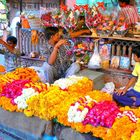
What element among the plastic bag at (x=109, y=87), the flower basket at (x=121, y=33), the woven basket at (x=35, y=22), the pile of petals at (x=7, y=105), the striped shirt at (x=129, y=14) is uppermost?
the striped shirt at (x=129, y=14)

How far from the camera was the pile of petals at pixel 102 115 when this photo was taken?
2021 mm

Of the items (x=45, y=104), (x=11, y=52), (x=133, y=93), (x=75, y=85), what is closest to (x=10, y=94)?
(x=45, y=104)

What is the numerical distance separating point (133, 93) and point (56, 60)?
3.62ft

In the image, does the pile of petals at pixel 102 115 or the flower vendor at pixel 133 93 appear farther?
the flower vendor at pixel 133 93

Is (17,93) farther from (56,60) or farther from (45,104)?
(56,60)

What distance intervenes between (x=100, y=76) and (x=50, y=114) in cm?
142

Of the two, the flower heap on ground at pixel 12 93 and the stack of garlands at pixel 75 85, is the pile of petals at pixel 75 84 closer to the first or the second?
the stack of garlands at pixel 75 85

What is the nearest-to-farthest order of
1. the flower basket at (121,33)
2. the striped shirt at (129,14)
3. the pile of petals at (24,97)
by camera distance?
1. the pile of petals at (24,97)
2. the flower basket at (121,33)
3. the striped shirt at (129,14)

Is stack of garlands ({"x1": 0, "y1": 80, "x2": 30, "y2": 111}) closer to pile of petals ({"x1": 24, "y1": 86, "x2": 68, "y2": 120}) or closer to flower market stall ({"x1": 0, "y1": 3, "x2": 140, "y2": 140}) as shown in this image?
flower market stall ({"x1": 0, "y1": 3, "x2": 140, "y2": 140})

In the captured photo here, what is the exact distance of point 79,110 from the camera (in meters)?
2.14

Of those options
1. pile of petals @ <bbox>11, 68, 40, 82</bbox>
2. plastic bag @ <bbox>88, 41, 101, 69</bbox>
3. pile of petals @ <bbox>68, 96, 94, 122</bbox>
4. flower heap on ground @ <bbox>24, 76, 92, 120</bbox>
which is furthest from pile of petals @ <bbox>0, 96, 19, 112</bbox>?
plastic bag @ <bbox>88, 41, 101, 69</bbox>

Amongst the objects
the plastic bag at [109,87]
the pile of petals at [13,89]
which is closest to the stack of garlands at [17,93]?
the pile of petals at [13,89]

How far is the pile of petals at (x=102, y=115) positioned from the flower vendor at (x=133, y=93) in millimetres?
1003

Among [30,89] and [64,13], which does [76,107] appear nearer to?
[30,89]
